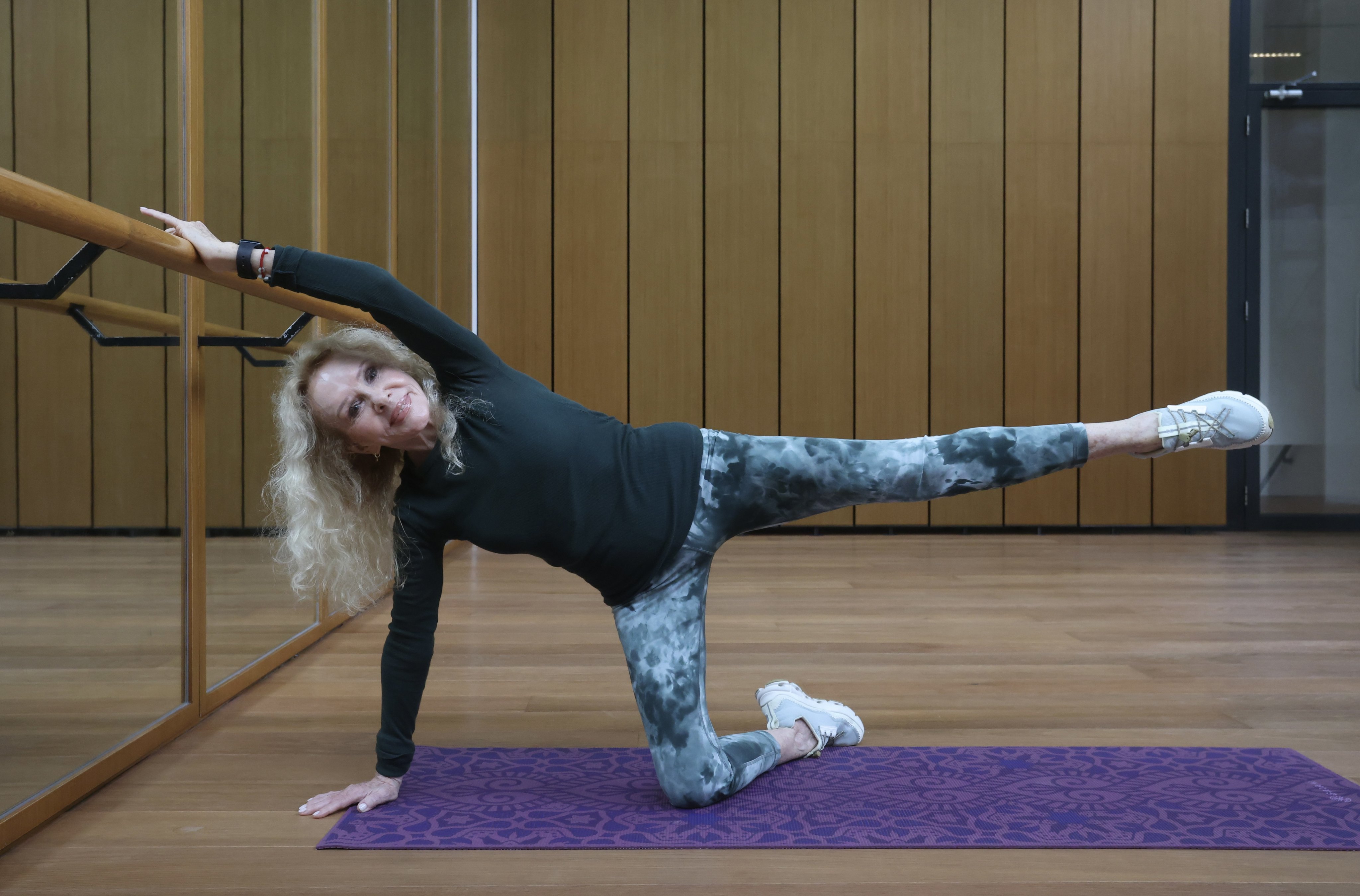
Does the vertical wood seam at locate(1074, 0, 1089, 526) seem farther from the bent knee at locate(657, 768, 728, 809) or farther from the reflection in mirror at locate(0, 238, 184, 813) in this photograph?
the reflection in mirror at locate(0, 238, 184, 813)

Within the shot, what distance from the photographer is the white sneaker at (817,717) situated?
183cm

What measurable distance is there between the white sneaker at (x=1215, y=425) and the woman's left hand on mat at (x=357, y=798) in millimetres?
1290

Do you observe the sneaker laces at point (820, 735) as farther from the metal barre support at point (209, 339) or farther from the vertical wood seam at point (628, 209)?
the vertical wood seam at point (628, 209)

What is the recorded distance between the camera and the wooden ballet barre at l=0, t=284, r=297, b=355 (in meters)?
1.37

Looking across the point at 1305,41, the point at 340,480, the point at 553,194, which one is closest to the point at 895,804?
the point at 340,480

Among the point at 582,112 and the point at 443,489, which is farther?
the point at 582,112

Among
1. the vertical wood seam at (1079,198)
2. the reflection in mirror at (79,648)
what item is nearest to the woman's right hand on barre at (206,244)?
the reflection in mirror at (79,648)

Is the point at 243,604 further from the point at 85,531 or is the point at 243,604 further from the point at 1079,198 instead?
the point at 1079,198

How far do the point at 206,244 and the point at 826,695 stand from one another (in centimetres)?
154

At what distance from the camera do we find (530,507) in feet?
4.89

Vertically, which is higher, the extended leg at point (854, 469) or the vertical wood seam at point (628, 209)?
the vertical wood seam at point (628, 209)

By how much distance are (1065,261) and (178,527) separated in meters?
4.69

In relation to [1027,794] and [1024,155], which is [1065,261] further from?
[1027,794]

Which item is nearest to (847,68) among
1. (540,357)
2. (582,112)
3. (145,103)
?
(582,112)
